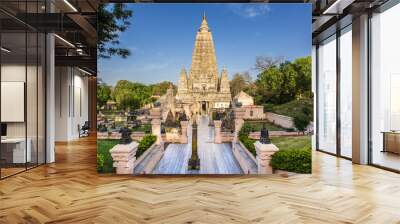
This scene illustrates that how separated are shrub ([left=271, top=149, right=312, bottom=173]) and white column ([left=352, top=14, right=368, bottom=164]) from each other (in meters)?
2.19

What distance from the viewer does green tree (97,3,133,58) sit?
6.77 metres

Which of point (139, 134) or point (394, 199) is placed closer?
point (394, 199)

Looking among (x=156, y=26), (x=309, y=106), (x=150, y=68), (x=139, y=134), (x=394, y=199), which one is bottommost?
(x=394, y=199)

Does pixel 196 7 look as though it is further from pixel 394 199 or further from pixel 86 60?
pixel 86 60

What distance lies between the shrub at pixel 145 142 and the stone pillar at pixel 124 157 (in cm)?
7

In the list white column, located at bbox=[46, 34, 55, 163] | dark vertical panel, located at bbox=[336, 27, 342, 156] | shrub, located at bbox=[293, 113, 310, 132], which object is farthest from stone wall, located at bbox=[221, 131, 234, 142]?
dark vertical panel, located at bbox=[336, 27, 342, 156]

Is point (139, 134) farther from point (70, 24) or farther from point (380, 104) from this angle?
point (380, 104)

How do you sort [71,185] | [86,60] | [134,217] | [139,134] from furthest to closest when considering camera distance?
1. [86,60]
2. [139,134]
3. [71,185]
4. [134,217]

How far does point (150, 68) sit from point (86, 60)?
20.9ft

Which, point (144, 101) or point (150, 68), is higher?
point (150, 68)

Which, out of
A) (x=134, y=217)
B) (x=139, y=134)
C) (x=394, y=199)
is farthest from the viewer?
(x=139, y=134)

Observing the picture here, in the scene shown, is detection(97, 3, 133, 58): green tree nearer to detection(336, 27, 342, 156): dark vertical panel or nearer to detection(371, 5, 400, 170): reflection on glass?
detection(371, 5, 400, 170): reflection on glass

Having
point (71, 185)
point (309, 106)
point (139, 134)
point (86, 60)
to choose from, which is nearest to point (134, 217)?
point (71, 185)

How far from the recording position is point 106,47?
266 inches
